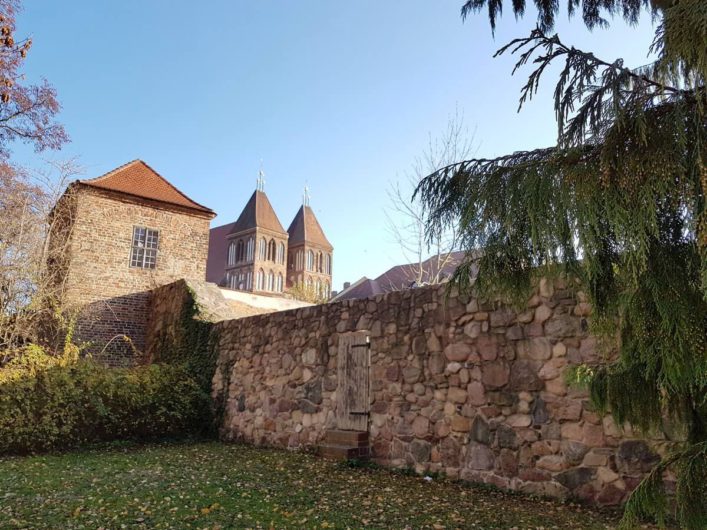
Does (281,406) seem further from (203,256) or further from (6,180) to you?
(203,256)

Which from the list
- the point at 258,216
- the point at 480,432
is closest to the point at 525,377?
the point at 480,432

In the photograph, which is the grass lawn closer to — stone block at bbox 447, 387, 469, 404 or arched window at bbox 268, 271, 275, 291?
stone block at bbox 447, 387, 469, 404

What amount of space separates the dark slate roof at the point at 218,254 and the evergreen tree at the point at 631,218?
60.1 metres

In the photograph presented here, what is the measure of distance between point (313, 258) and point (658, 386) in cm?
5945

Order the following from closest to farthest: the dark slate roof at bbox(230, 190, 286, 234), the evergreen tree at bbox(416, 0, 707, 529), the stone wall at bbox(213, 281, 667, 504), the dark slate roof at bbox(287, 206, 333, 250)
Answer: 1. the evergreen tree at bbox(416, 0, 707, 529)
2. the stone wall at bbox(213, 281, 667, 504)
3. the dark slate roof at bbox(230, 190, 286, 234)
4. the dark slate roof at bbox(287, 206, 333, 250)

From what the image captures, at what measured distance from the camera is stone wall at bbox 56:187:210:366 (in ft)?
46.5

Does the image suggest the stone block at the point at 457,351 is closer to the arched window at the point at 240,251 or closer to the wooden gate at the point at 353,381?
the wooden gate at the point at 353,381

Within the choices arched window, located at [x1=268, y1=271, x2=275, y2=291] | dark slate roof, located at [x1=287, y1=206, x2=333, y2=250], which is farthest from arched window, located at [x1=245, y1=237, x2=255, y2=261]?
dark slate roof, located at [x1=287, y1=206, x2=333, y2=250]

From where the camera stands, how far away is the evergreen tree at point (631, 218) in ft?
5.49

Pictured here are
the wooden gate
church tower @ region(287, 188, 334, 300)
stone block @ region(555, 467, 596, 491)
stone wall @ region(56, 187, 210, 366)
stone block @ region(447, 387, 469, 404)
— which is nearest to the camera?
stone block @ region(555, 467, 596, 491)

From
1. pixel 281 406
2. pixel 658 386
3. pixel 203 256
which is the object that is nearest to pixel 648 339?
pixel 658 386

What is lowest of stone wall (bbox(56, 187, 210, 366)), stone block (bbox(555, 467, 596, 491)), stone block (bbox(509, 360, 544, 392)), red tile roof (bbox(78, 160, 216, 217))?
stone block (bbox(555, 467, 596, 491))

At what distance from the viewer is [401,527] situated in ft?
12.5

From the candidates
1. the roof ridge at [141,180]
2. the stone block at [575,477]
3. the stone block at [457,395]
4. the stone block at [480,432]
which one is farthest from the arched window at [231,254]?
the stone block at [575,477]
